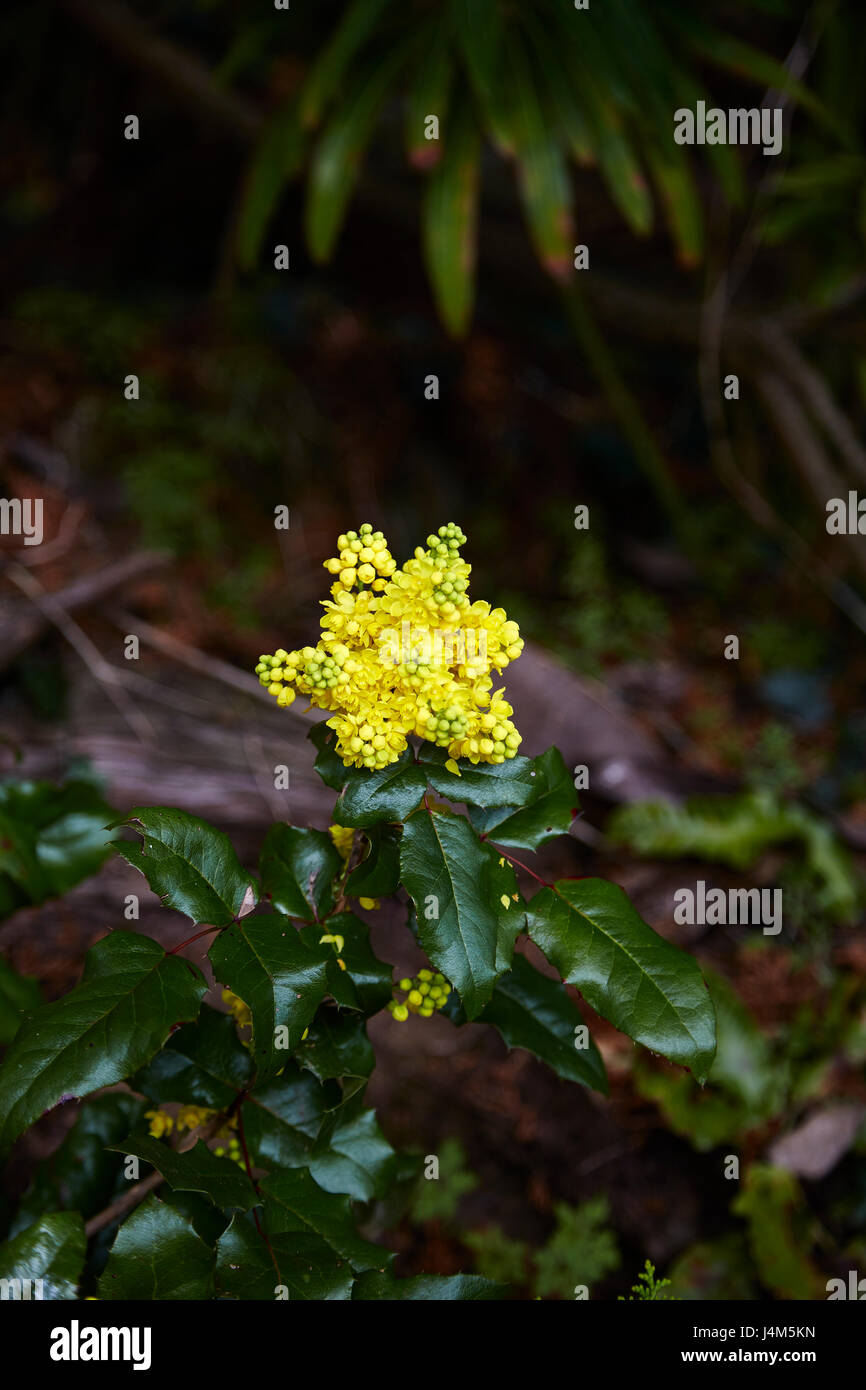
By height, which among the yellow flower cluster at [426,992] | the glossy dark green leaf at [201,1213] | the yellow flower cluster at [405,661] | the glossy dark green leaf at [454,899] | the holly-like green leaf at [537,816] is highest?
the yellow flower cluster at [405,661]

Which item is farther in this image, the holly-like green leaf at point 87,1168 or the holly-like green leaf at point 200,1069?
the holly-like green leaf at point 87,1168

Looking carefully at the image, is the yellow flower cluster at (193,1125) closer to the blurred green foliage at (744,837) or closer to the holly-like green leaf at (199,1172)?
the holly-like green leaf at (199,1172)

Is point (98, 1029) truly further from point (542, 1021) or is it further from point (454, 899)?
point (542, 1021)

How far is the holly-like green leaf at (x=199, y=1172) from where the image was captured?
1.03 meters

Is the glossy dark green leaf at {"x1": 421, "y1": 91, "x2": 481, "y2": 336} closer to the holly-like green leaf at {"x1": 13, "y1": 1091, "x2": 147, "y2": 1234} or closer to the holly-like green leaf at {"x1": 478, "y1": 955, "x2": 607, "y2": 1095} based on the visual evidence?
the holly-like green leaf at {"x1": 478, "y1": 955, "x2": 607, "y2": 1095}

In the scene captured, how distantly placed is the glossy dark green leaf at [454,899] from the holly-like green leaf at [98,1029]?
28cm

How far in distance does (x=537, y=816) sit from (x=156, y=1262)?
0.67 meters

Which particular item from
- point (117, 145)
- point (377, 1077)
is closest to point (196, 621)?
point (377, 1077)

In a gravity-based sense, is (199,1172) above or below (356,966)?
below

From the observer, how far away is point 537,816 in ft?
3.63

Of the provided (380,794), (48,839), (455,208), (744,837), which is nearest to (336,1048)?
(380,794)

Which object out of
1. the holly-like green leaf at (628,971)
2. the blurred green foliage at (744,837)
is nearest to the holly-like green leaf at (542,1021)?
the holly-like green leaf at (628,971)

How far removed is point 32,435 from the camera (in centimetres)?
364
